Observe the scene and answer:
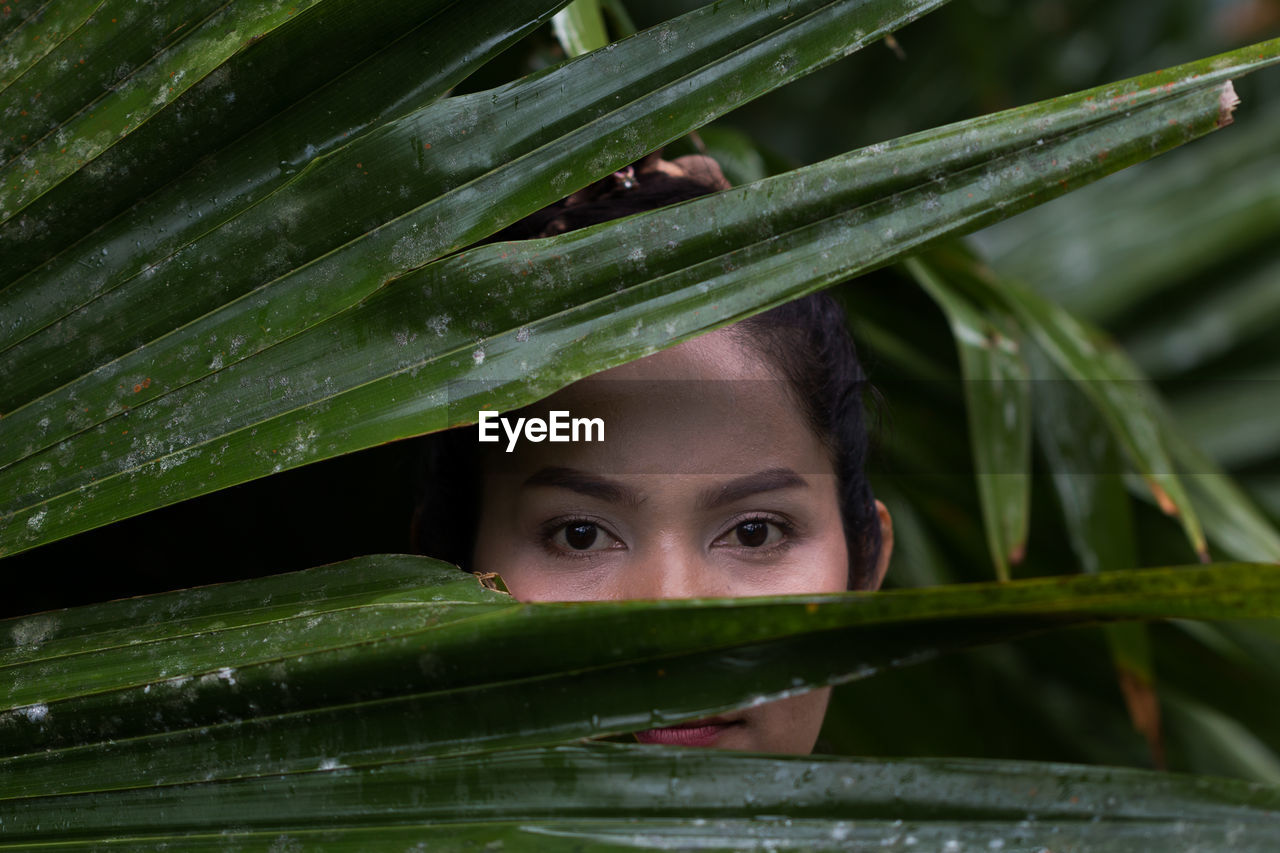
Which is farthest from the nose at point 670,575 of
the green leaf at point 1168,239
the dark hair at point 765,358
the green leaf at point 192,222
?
the green leaf at point 1168,239

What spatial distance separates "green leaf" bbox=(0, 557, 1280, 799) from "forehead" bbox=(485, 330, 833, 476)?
0.43 feet

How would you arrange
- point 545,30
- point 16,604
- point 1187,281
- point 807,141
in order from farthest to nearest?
1. point 807,141
2. point 1187,281
3. point 545,30
4. point 16,604

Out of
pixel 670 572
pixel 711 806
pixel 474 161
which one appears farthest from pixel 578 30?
pixel 711 806

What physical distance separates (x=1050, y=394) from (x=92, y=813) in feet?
2.48

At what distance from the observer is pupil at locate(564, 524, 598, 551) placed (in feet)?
1.67

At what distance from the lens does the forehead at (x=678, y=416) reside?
487mm

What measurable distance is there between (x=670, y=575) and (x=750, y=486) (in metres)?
0.06

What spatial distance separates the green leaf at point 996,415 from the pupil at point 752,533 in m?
0.19

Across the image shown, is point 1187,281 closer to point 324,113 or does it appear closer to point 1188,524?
point 1188,524

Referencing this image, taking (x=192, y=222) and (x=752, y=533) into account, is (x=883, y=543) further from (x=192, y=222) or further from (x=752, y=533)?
(x=192, y=222)

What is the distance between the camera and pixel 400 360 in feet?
1.29

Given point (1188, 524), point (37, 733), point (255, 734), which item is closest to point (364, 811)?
point (255, 734)

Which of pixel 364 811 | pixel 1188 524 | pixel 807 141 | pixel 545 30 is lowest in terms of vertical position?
pixel 364 811

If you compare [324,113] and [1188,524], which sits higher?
[324,113]
